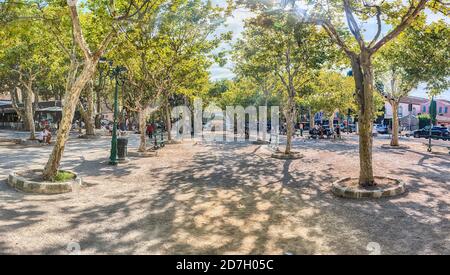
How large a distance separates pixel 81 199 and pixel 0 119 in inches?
2000

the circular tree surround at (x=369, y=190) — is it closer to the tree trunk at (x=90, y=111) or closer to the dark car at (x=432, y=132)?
the tree trunk at (x=90, y=111)

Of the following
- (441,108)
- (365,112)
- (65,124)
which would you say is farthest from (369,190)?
(441,108)

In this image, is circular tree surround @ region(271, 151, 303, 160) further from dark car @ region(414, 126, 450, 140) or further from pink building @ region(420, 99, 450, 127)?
pink building @ region(420, 99, 450, 127)

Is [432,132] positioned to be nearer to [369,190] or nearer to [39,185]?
[369,190]

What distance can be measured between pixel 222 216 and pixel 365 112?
5.31m

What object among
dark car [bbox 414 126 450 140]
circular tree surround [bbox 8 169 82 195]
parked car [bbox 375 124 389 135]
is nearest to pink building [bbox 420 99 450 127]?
parked car [bbox 375 124 389 135]

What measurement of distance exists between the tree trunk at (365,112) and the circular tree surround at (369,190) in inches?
12.3

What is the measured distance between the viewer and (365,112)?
10.5 m

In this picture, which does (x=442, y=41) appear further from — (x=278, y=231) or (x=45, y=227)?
(x=45, y=227)

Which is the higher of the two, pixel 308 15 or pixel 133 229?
pixel 308 15

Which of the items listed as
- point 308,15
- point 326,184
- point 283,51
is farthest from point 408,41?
point 326,184
